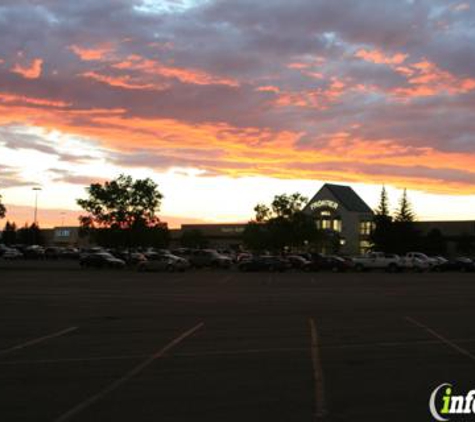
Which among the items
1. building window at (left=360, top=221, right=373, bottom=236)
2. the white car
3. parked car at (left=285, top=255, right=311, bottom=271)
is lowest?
the white car

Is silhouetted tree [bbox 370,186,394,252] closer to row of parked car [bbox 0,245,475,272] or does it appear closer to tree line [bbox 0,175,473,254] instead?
tree line [bbox 0,175,473,254]

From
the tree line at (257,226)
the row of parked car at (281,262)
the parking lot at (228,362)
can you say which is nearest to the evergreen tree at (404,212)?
the tree line at (257,226)

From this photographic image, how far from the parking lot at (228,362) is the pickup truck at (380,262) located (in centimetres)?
4077

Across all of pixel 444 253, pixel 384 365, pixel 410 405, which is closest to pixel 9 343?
pixel 384 365

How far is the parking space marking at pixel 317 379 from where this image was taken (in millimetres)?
7588

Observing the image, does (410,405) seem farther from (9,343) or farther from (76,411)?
(9,343)

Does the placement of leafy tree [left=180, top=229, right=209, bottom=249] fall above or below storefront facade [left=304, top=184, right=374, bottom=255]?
below

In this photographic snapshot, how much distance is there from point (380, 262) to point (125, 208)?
1060 inches

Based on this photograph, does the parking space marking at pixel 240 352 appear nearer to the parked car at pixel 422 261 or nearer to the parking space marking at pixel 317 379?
the parking space marking at pixel 317 379

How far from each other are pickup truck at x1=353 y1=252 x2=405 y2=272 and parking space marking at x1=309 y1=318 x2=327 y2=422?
47.8 metres

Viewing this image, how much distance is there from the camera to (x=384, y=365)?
420 inches

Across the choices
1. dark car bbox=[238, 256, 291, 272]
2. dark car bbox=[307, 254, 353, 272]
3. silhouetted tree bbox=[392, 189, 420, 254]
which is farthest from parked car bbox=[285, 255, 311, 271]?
silhouetted tree bbox=[392, 189, 420, 254]

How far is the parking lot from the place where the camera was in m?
7.81

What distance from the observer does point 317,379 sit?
31.2ft
